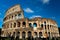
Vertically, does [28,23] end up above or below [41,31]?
above

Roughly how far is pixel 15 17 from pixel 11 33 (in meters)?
4.91

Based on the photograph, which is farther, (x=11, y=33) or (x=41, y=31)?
(x=11, y=33)

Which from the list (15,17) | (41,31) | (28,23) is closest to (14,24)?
(15,17)

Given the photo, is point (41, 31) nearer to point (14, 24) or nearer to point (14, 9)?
point (14, 24)

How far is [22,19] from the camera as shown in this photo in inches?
1510

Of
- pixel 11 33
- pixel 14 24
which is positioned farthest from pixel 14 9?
pixel 11 33

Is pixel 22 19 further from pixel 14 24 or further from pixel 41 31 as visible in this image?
pixel 41 31

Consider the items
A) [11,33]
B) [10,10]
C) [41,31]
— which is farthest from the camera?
[10,10]

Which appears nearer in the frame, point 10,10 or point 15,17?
point 15,17

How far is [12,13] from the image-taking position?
4188 centimetres

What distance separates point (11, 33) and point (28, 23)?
6.02 metres

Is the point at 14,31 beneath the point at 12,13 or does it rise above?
beneath

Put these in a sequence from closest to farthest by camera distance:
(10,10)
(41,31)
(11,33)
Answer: (41,31) → (11,33) → (10,10)

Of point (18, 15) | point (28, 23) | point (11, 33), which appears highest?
point (18, 15)
